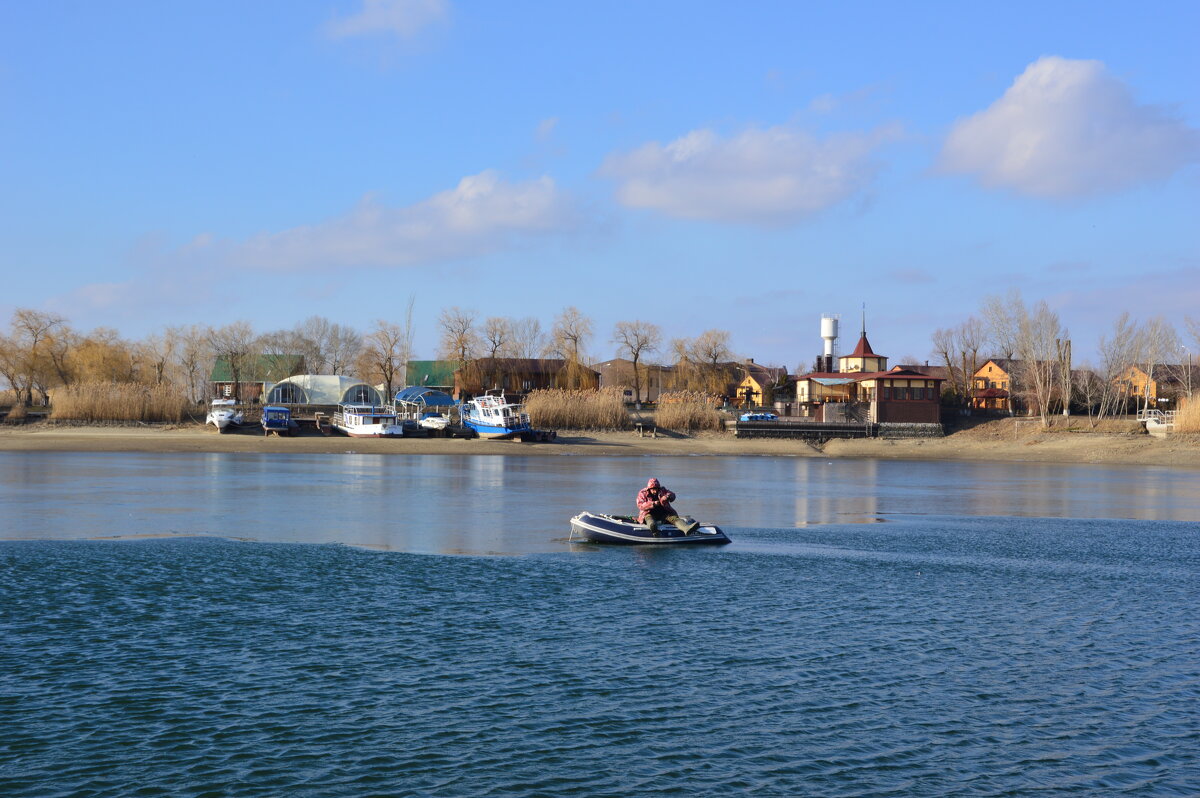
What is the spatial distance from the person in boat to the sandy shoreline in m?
46.9

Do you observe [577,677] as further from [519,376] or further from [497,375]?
[519,376]

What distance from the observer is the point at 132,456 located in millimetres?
67438

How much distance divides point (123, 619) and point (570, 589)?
9.03 metres

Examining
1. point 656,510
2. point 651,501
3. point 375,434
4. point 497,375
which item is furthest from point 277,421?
point 656,510

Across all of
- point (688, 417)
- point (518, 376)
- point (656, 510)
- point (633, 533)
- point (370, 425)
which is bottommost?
point (633, 533)

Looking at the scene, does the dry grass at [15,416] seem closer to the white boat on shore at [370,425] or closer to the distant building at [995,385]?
the white boat on shore at [370,425]

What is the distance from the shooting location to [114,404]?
8488 cm

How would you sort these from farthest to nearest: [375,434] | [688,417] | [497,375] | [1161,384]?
[497,375] < [1161,384] < [688,417] < [375,434]

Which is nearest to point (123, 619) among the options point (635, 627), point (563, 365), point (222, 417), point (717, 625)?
point (635, 627)

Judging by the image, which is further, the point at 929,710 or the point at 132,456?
the point at 132,456

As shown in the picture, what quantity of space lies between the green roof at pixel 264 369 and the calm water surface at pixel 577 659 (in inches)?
3607

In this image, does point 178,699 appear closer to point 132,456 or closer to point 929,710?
point 929,710

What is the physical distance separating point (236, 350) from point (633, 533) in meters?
107

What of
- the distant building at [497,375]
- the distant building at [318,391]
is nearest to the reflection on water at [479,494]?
the distant building at [318,391]
